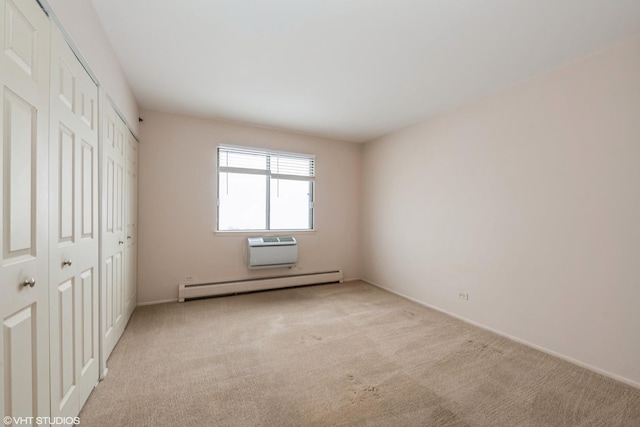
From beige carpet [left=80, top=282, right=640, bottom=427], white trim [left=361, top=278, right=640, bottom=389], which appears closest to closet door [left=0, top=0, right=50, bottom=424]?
beige carpet [left=80, top=282, right=640, bottom=427]

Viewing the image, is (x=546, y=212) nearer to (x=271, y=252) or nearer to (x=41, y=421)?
(x=271, y=252)

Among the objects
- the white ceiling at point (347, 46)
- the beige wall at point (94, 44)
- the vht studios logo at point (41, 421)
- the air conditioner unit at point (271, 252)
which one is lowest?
the vht studios logo at point (41, 421)

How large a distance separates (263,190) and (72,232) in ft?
9.66

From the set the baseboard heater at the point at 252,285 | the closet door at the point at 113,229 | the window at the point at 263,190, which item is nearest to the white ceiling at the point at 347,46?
the closet door at the point at 113,229

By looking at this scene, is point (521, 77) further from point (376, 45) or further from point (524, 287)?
point (524, 287)

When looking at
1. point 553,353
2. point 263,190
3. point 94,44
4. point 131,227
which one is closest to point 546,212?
point 553,353

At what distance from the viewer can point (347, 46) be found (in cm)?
221

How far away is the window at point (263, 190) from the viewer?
13.5ft

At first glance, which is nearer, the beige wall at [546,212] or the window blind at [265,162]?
the beige wall at [546,212]

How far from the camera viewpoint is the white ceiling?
1813 millimetres

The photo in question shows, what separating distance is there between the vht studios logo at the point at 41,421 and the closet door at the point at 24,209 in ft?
0.07

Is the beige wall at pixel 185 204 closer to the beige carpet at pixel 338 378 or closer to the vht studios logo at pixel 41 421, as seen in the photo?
the beige carpet at pixel 338 378

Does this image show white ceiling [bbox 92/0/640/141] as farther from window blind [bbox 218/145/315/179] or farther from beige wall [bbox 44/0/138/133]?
window blind [bbox 218/145/315/179]

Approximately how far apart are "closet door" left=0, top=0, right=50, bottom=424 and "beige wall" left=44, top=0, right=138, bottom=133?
0.82ft
